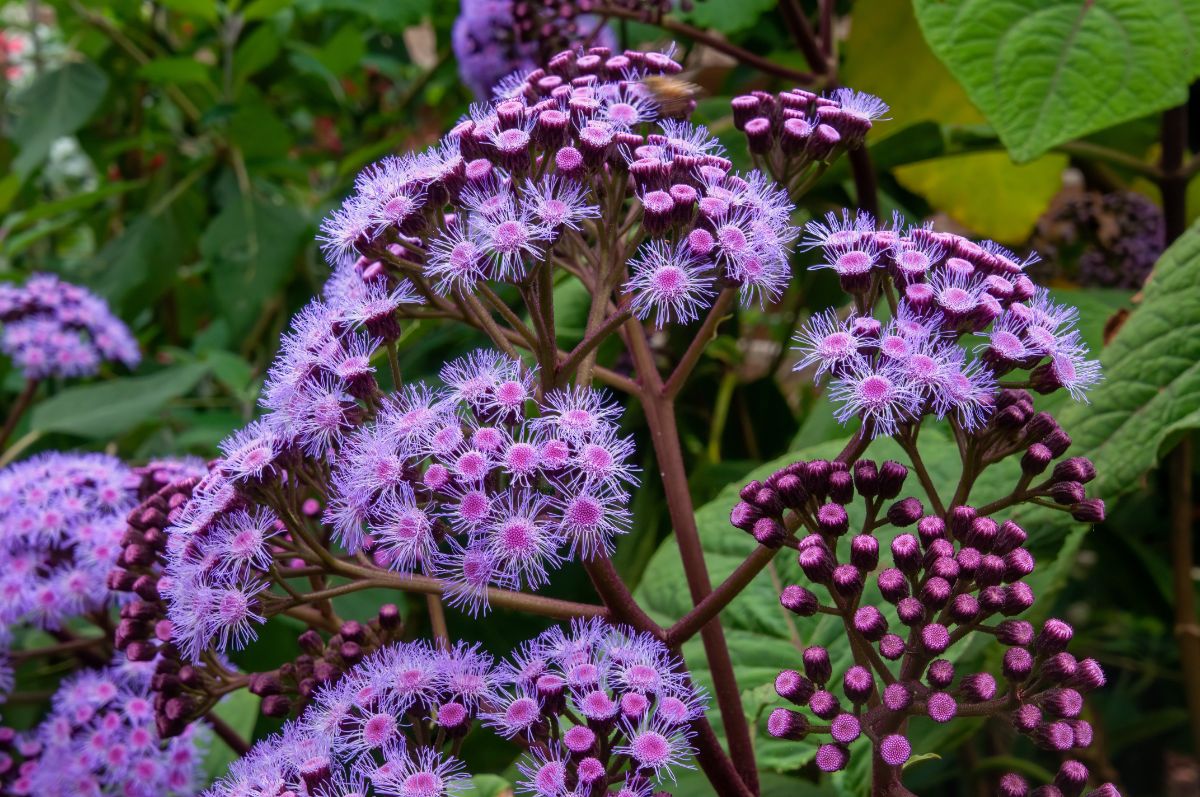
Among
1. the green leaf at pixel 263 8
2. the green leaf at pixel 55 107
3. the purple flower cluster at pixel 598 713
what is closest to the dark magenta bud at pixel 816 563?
the purple flower cluster at pixel 598 713

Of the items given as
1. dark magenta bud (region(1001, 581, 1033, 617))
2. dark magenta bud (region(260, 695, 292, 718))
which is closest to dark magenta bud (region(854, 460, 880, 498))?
dark magenta bud (region(1001, 581, 1033, 617))

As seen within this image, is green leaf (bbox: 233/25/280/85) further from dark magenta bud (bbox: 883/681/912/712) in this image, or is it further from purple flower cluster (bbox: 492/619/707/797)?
dark magenta bud (bbox: 883/681/912/712)

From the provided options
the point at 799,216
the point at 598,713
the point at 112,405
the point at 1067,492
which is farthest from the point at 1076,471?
the point at 112,405

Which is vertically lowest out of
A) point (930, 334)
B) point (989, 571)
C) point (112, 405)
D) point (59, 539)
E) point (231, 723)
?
point (231, 723)

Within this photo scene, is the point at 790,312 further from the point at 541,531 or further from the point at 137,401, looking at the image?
the point at 541,531

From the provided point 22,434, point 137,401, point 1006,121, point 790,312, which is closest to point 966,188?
point 790,312

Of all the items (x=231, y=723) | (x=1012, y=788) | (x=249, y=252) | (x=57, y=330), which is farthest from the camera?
(x=249, y=252)

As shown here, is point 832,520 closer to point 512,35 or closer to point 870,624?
point 870,624
